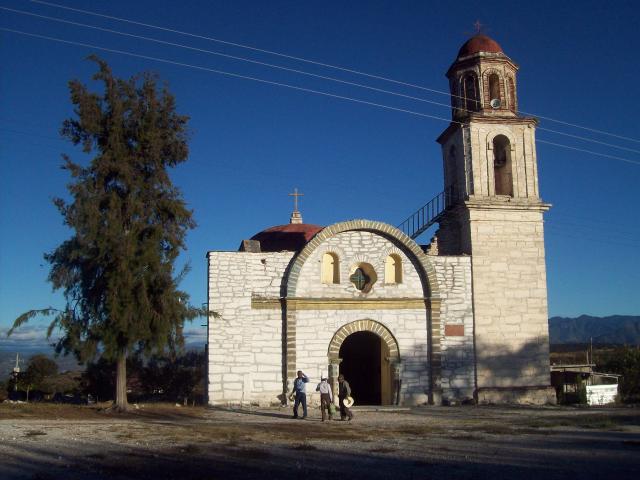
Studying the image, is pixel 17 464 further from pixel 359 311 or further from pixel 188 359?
pixel 188 359

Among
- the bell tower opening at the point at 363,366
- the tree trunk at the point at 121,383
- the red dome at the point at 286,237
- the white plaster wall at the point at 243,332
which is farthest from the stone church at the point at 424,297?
the red dome at the point at 286,237

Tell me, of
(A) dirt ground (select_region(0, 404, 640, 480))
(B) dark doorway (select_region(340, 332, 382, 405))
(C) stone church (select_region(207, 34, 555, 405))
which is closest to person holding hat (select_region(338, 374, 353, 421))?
(A) dirt ground (select_region(0, 404, 640, 480))

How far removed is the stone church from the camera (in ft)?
65.6

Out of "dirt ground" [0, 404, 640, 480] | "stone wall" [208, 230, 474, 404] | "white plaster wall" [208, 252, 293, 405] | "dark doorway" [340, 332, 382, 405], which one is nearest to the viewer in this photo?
"dirt ground" [0, 404, 640, 480]

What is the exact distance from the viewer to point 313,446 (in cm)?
1111

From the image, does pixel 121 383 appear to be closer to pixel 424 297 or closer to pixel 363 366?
pixel 424 297

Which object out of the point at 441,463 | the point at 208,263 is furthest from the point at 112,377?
the point at 441,463

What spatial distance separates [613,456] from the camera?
1015 cm

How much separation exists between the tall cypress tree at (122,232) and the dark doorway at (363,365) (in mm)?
8021

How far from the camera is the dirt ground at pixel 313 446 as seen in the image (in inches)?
348

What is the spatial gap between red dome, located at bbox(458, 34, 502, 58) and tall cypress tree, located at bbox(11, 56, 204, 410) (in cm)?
1058

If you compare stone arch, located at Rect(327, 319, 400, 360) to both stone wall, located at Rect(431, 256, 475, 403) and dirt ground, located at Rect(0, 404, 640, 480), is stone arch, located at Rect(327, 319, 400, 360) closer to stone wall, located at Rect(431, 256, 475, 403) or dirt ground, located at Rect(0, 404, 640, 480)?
stone wall, located at Rect(431, 256, 475, 403)

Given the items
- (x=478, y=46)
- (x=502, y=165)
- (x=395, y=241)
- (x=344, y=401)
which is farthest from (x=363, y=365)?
(x=478, y=46)

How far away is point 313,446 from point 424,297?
10.5 meters
